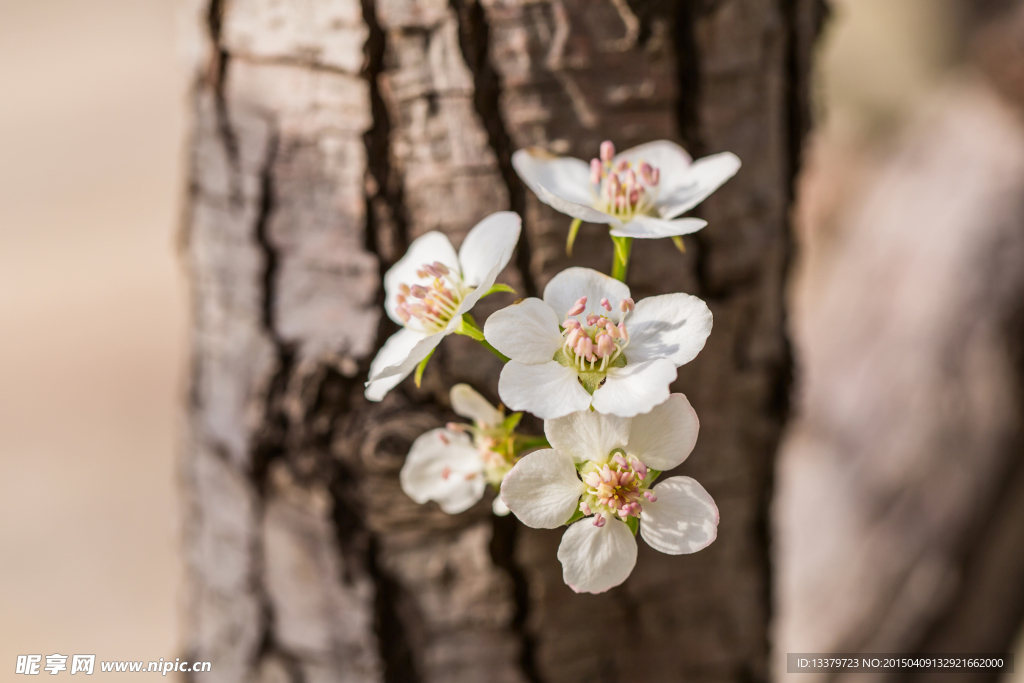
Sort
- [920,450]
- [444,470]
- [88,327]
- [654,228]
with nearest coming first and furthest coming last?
[654,228] < [444,470] < [920,450] < [88,327]

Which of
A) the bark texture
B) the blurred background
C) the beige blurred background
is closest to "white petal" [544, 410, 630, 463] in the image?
the blurred background

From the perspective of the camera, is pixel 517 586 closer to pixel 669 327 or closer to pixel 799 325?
pixel 669 327

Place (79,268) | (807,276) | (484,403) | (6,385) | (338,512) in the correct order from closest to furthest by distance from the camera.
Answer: (484,403) → (338,512) → (6,385) → (807,276) → (79,268)

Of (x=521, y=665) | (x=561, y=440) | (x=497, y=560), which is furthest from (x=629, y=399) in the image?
(x=521, y=665)

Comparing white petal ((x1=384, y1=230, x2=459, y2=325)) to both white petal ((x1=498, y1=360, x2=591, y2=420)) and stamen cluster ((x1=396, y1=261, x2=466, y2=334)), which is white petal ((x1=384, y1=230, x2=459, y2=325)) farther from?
white petal ((x1=498, y1=360, x2=591, y2=420))

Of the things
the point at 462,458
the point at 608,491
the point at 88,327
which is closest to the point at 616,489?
the point at 608,491

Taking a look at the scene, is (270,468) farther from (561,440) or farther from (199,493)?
(561,440)
